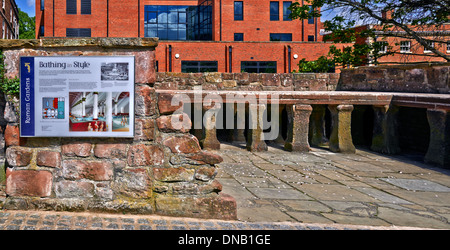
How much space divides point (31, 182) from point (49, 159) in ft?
0.92

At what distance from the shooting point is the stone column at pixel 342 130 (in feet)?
28.8

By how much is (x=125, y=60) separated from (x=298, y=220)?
7.37 feet

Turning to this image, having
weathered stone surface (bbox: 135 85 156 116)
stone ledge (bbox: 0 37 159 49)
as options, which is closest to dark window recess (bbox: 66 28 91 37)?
stone ledge (bbox: 0 37 159 49)

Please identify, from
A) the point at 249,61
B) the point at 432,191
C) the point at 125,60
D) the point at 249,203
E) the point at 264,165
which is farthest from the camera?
the point at 249,61

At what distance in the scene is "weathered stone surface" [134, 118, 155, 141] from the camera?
3.94 meters

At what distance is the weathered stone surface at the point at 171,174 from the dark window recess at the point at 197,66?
2569cm

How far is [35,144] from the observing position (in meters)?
3.96

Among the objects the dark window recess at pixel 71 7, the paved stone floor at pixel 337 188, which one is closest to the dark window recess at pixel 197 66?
the dark window recess at pixel 71 7

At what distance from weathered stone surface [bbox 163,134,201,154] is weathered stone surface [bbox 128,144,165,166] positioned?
11 cm

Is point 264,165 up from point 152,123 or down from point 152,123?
down

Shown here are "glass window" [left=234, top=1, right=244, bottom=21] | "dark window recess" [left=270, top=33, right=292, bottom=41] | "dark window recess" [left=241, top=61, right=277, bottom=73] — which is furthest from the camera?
"dark window recess" [left=270, top=33, right=292, bottom=41]

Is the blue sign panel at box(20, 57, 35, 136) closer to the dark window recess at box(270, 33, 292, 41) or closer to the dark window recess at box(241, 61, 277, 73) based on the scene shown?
the dark window recess at box(241, 61, 277, 73)

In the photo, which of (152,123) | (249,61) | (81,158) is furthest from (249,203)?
(249,61)

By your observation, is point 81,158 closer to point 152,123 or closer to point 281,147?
point 152,123
